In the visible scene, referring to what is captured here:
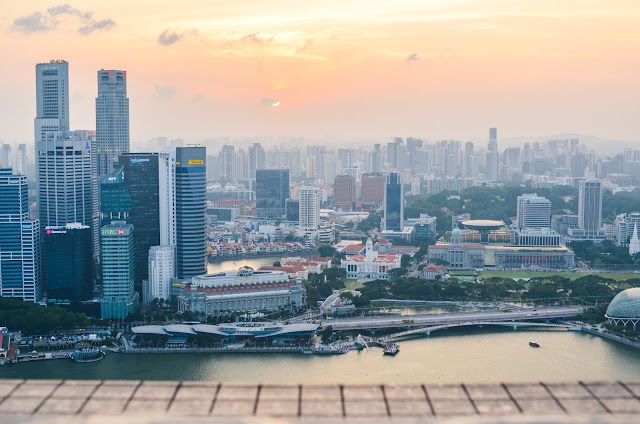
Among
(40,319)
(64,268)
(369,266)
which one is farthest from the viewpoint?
(369,266)

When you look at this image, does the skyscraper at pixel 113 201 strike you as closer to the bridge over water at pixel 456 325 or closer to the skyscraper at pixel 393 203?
the bridge over water at pixel 456 325

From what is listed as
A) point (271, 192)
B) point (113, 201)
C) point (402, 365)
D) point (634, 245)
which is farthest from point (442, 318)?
point (271, 192)

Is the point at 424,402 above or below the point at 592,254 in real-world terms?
above

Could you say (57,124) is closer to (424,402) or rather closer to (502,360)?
(502,360)

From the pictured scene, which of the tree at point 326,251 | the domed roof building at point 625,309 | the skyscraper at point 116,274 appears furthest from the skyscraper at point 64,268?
the domed roof building at point 625,309

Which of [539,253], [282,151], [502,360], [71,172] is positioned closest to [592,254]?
[539,253]

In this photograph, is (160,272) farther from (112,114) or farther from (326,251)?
(112,114)

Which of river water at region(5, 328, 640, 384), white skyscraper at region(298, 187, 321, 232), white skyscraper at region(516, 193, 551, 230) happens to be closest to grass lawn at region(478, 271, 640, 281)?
white skyscraper at region(516, 193, 551, 230)
